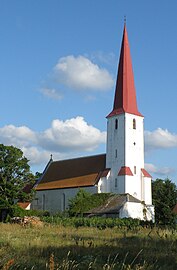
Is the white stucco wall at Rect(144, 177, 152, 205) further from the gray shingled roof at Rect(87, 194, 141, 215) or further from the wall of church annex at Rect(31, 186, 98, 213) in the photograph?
the wall of church annex at Rect(31, 186, 98, 213)

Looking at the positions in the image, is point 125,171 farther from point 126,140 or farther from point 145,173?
point 126,140

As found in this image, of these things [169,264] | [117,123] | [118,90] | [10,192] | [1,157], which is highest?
[118,90]

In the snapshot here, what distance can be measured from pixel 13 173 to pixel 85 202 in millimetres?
9763

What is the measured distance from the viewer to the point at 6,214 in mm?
53250

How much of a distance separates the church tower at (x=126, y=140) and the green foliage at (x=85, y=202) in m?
3.05

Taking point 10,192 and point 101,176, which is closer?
point 10,192

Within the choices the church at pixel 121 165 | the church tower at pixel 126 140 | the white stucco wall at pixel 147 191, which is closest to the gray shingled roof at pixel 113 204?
the church at pixel 121 165

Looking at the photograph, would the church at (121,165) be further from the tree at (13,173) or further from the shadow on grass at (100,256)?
the shadow on grass at (100,256)

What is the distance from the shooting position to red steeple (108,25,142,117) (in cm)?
6169

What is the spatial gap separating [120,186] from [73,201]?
646 cm

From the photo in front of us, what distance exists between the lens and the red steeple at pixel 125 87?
6169cm

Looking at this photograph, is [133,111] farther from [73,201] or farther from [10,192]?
[10,192]

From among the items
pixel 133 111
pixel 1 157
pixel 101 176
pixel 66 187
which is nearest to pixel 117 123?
pixel 133 111

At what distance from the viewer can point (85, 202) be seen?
5569 centimetres
